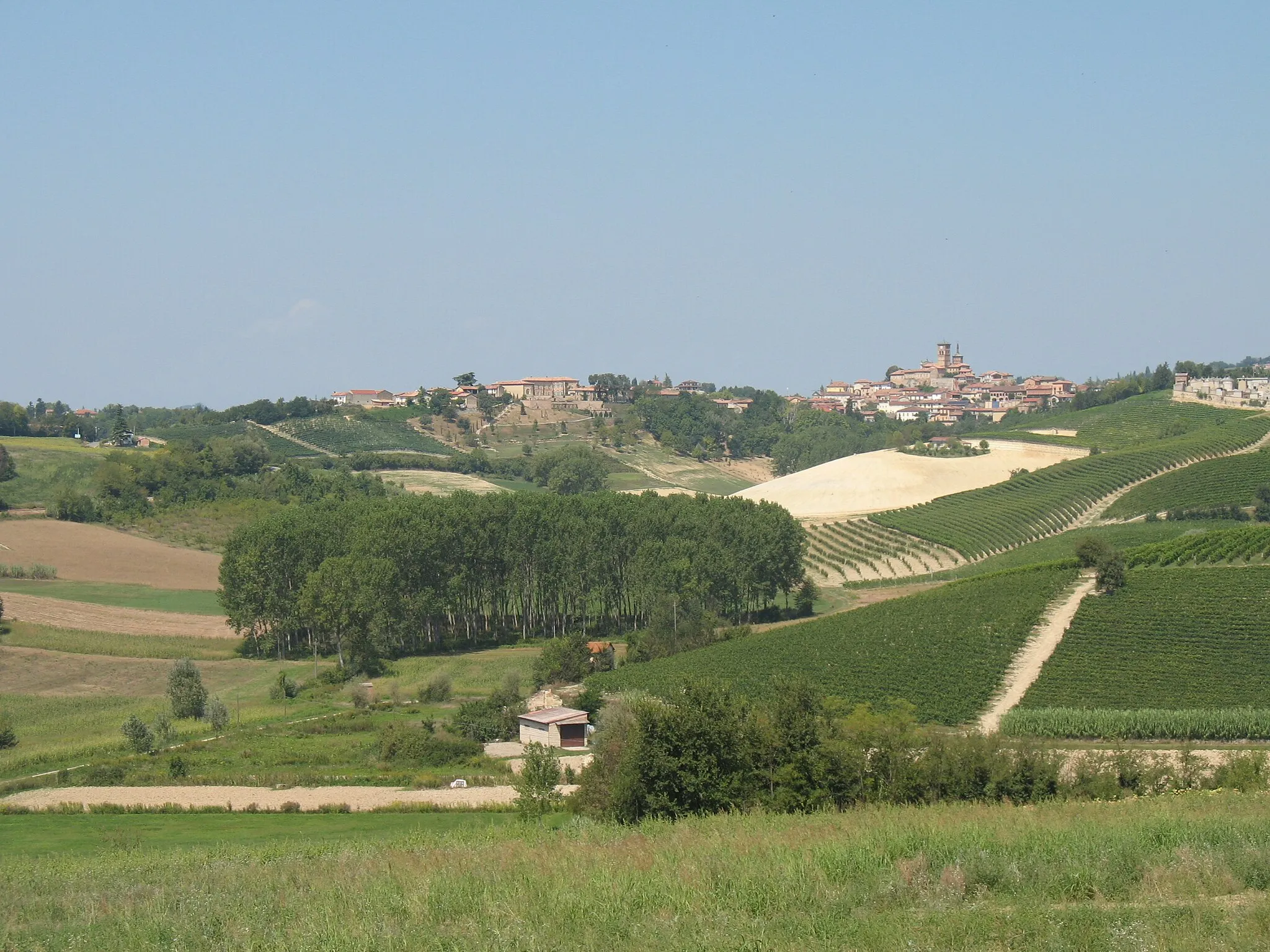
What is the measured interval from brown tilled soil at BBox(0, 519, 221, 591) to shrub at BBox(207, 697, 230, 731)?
32353 millimetres

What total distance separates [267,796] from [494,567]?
34157 millimetres

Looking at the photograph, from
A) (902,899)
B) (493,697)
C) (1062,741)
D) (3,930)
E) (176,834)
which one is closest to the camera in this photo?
(902,899)

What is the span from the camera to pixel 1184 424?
120m

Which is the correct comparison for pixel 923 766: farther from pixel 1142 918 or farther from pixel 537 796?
pixel 1142 918

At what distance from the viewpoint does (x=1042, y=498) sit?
8981 centimetres

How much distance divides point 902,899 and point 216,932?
8074mm

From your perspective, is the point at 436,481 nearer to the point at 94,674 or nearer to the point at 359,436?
the point at 359,436

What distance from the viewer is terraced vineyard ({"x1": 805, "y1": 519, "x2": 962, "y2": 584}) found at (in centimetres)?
7744

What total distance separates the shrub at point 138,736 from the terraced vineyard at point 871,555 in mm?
44617

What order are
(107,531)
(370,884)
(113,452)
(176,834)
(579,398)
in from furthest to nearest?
(579,398)
(113,452)
(107,531)
(176,834)
(370,884)

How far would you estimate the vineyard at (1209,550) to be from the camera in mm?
55469

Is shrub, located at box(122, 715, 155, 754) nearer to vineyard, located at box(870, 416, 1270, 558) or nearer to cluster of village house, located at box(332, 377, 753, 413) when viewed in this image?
vineyard, located at box(870, 416, 1270, 558)

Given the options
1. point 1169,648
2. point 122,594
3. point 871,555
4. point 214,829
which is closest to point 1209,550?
point 1169,648

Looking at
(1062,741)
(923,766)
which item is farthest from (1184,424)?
(923,766)
